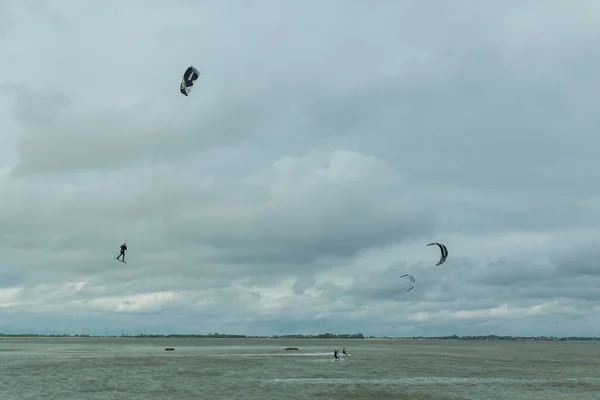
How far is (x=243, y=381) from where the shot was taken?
Answer: 76188mm

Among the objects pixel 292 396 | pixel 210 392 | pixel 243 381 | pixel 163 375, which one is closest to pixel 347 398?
pixel 292 396

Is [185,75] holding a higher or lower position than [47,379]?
higher

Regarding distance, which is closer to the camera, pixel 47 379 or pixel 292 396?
pixel 292 396

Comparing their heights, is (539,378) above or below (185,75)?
below

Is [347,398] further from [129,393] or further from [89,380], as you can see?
[89,380]

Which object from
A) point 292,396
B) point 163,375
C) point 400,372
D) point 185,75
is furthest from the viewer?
point 400,372

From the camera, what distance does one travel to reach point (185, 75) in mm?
56438

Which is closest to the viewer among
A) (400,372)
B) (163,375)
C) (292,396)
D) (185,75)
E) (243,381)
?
(185,75)

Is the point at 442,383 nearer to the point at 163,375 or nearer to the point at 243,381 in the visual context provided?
the point at 243,381

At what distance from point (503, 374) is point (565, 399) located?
33646mm

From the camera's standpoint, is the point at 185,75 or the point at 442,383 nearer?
the point at 185,75

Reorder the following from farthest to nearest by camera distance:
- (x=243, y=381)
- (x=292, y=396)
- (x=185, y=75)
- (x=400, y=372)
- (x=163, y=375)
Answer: (x=400, y=372) → (x=163, y=375) → (x=243, y=381) → (x=292, y=396) → (x=185, y=75)

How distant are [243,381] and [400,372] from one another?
1200 inches

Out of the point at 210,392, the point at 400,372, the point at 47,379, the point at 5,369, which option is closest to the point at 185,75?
the point at 210,392
